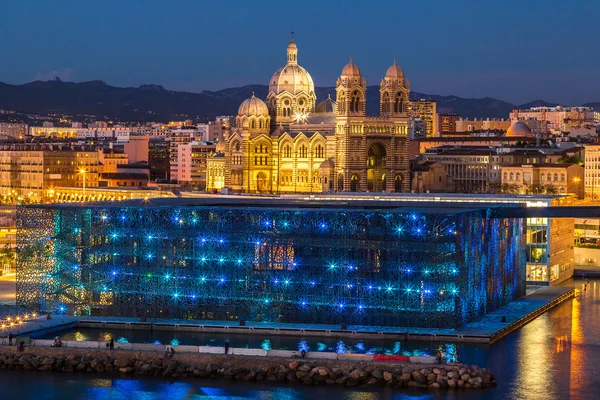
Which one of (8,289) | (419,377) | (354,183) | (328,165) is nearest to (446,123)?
(354,183)

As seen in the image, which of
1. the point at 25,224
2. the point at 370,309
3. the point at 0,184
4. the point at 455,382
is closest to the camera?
the point at 455,382

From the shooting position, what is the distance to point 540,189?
3797 inches

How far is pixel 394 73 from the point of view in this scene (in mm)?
97125

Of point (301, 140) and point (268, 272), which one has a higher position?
point (301, 140)

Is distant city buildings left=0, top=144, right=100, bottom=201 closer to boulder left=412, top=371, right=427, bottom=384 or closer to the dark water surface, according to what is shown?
the dark water surface

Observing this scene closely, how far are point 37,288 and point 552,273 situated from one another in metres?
23.1

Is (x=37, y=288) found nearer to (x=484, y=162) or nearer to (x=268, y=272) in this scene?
(x=268, y=272)

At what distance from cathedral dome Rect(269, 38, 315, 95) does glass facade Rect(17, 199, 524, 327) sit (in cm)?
5477

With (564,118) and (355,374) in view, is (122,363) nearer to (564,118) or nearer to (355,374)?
(355,374)

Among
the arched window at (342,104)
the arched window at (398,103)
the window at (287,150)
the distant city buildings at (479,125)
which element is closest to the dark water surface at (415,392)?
the arched window at (342,104)

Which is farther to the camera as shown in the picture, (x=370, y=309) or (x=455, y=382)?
(x=370, y=309)

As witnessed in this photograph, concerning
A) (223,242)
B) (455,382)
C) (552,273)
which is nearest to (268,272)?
(223,242)

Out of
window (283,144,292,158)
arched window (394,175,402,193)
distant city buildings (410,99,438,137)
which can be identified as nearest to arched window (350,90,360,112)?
arched window (394,175,402,193)

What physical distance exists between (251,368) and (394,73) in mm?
57857
